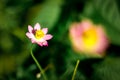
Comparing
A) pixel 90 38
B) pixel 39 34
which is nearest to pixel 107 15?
pixel 90 38

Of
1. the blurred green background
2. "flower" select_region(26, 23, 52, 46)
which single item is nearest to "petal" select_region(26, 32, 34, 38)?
"flower" select_region(26, 23, 52, 46)

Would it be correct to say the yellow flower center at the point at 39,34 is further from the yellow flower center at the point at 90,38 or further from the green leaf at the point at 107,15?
the green leaf at the point at 107,15

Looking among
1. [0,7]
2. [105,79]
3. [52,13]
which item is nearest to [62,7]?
[52,13]

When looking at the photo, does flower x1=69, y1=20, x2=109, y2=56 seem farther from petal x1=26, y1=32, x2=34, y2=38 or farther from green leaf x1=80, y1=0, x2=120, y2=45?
petal x1=26, y1=32, x2=34, y2=38

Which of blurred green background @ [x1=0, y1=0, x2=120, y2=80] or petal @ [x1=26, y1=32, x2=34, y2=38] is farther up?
petal @ [x1=26, y1=32, x2=34, y2=38]

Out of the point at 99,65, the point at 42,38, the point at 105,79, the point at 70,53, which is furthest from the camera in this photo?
the point at 70,53

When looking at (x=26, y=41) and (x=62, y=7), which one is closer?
(x=26, y=41)

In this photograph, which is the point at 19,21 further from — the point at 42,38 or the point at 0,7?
the point at 42,38

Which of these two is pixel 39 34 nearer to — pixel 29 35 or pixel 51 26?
pixel 29 35
